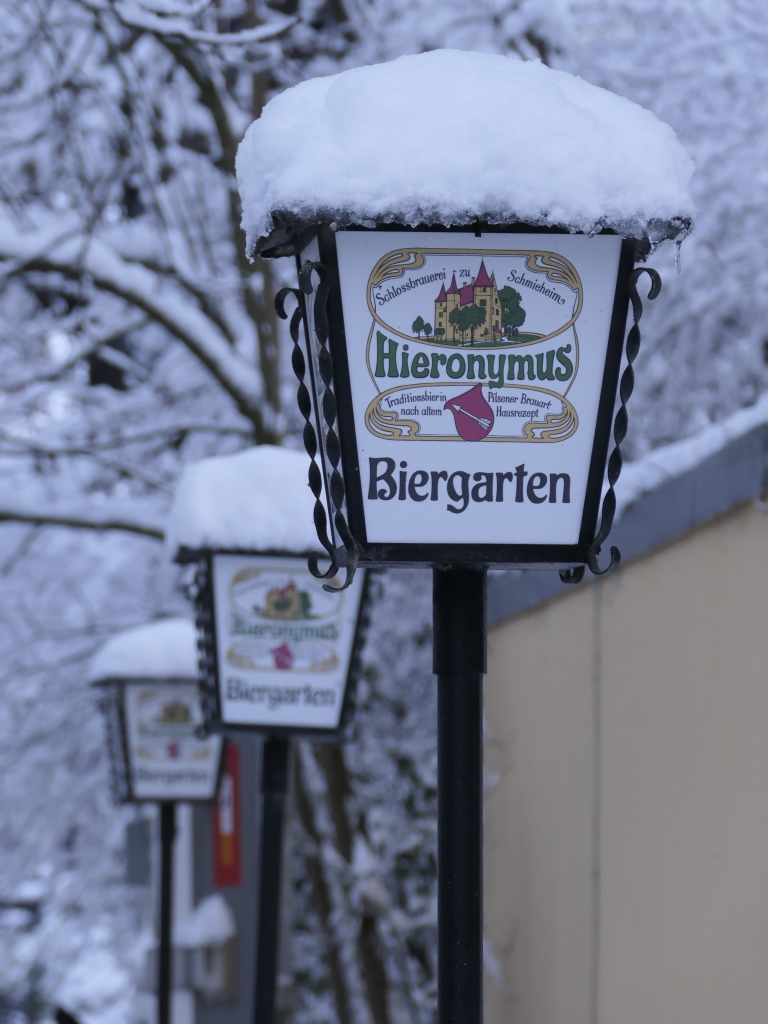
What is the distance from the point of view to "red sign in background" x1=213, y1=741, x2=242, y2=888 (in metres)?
7.61

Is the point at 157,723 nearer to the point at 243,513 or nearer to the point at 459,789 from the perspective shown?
the point at 243,513

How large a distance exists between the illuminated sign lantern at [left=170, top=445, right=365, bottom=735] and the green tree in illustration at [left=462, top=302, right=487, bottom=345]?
1.76m

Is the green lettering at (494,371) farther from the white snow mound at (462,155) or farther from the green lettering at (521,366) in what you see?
the white snow mound at (462,155)

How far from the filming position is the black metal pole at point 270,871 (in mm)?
3451

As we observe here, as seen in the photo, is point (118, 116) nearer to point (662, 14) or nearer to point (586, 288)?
Answer: point (662, 14)

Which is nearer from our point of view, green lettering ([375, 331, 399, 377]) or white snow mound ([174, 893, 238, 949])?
green lettering ([375, 331, 399, 377])

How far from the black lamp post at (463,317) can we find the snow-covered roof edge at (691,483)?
2.50 ft

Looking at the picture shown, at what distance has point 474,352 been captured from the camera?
169 cm

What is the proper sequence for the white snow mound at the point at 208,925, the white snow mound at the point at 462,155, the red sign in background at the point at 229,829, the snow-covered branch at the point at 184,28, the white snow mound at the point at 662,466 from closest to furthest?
1. the white snow mound at the point at 462,155
2. the white snow mound at the point at 662,466
3. the snow-covered branch at the point at 184,28
4. the white snow mound at the point at 208,925
5. the red sign in background at the point at 229,829

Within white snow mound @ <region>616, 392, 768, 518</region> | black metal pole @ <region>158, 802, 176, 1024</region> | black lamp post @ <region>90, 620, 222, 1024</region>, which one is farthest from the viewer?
black lamp post @ <region>90, 620, 222, 1024</region>

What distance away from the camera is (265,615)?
11.3 ft

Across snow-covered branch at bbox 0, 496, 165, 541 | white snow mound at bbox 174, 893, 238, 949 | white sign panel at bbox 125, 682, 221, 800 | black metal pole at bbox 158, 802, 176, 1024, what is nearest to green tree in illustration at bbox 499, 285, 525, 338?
white sign panel at bbox 125, 682, 221, 800

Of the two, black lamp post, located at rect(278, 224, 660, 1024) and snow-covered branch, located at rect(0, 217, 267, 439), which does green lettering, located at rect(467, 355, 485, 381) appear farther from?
snow-covered branch, located at rect(0, 217, 267, 439)

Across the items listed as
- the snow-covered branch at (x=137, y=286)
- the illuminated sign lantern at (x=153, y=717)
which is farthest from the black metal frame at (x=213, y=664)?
the snow-covered branch at (x=137, y=286)
